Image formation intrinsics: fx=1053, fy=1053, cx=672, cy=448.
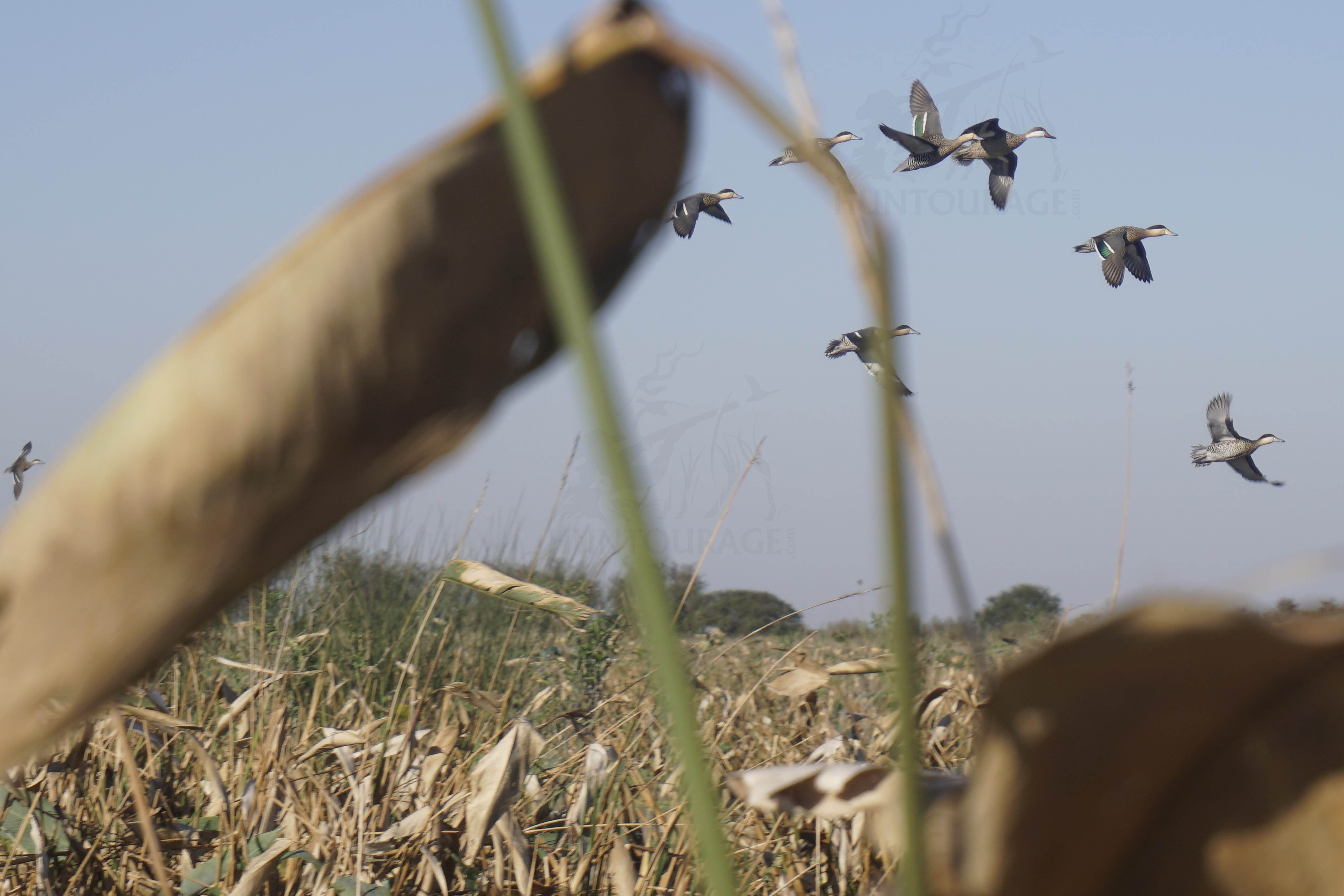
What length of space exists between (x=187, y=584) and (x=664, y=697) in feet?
0.36

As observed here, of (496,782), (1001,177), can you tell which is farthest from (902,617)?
(1001,177)

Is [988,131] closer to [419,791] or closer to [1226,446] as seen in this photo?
[1226,446]

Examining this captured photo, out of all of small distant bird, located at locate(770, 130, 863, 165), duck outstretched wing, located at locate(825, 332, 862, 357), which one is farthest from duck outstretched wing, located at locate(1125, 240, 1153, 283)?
small distant bird, located at locate(770, 130, 863, 165)

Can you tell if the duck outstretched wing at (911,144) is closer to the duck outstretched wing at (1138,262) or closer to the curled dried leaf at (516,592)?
the duck outstretched wing at (1138,262)

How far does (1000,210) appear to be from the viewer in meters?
5.77

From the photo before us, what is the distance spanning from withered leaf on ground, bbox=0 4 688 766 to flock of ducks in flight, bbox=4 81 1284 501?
4.23ft

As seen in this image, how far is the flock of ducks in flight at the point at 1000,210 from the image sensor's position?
280 centimetres

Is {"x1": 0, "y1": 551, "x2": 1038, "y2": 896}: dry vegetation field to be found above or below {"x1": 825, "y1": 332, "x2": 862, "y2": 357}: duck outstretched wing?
below

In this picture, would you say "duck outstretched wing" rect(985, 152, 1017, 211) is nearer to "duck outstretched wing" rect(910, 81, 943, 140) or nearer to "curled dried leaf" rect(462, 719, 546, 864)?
"duck outstretched wing" rect(910, 81, 943, 140)

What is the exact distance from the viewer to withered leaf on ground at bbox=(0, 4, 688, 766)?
0.75ft

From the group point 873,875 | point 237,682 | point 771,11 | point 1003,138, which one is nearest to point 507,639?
point 873,875

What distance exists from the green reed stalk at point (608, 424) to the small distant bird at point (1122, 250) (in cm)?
476

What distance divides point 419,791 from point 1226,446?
430 centimetres

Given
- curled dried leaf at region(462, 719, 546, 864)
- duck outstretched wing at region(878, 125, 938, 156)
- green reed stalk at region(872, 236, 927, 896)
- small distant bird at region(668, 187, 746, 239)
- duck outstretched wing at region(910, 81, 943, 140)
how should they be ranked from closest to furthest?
1. green reed stalk at region(872, 236, 927, 896)
2. curled dried leaf at region(462, 719, 546, 864)
3. small distant bird at region(668, 187, 746, 239)
4. duck outstretched wing at region(878, 125, 938, 156)
5. duck outstretched wing at region(910, 81, 943, 140)
